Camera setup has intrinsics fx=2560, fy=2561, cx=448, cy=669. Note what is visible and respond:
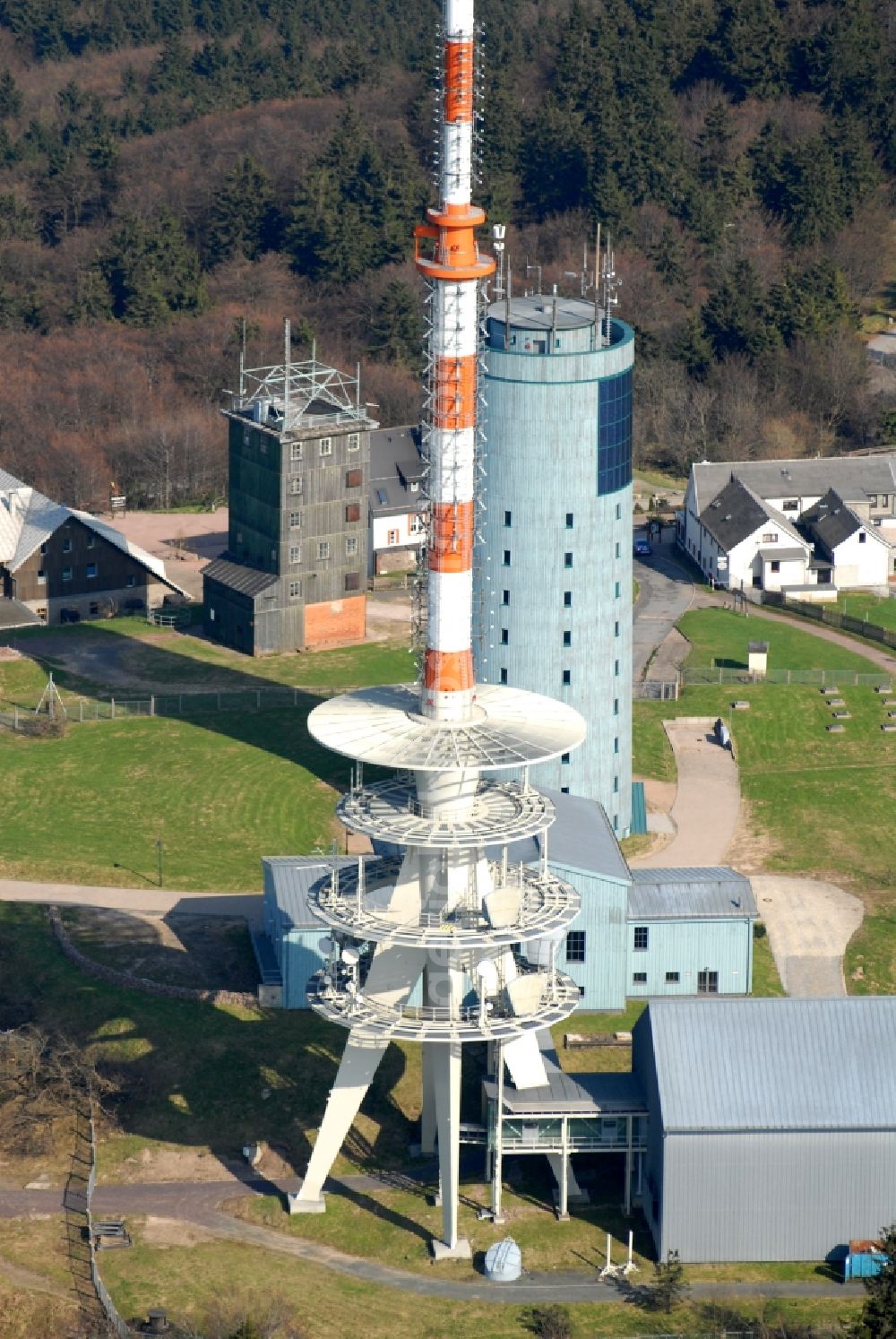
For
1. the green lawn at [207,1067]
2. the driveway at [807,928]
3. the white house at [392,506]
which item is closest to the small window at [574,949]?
the green lawn at [207,1067]

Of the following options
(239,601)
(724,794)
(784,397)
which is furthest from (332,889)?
(784,397)

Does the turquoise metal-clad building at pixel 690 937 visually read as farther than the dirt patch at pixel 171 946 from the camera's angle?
No

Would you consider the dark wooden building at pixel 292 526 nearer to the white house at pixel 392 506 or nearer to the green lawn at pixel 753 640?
the white house at pixel 392 506

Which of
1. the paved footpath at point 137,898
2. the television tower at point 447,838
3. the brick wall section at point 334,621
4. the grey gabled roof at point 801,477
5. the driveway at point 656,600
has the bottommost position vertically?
the driveway at point 656,600

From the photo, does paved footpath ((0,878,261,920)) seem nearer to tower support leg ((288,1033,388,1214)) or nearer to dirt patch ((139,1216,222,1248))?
tower support leg ((288,1033,388,1214))

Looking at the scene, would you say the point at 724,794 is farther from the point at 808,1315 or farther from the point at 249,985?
the point at 808,1315

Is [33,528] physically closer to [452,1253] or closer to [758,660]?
[758,660]

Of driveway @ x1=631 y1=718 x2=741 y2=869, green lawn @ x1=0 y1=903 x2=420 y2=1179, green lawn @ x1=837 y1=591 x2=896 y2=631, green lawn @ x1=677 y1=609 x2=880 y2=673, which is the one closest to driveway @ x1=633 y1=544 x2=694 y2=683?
green lawn @ x1=677 y1=609 x2=880 y2=673
